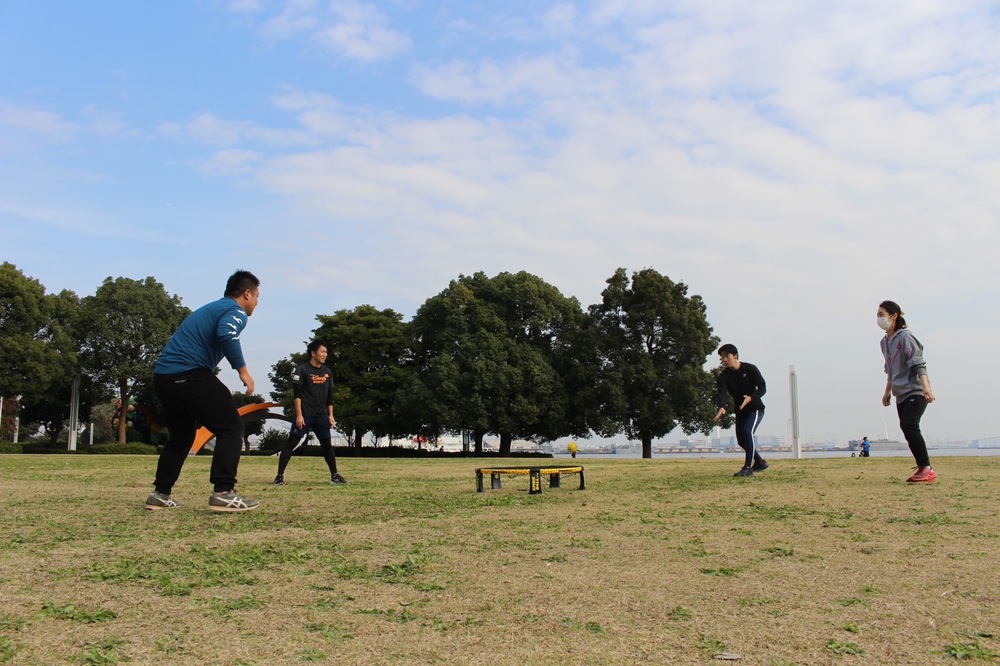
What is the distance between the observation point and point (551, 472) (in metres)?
9.47

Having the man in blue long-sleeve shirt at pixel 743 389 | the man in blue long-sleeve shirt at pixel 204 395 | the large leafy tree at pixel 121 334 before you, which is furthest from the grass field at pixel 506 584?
the large leafy tree at pixel 121 334

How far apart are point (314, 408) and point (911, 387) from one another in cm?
827

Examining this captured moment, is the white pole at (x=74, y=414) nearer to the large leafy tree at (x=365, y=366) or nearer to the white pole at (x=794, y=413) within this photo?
the large leafy tree at (x=365, y=366)

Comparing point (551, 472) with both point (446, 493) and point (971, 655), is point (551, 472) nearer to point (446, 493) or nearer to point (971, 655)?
point (446, 493)

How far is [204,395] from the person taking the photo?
715 centimetres

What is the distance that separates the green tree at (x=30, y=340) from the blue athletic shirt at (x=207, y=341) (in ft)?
164

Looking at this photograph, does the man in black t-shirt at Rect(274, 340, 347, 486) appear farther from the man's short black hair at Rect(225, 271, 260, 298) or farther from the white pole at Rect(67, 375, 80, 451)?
the white pole at Rect(67, 375, 80, 451)

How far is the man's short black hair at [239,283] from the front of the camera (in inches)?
300

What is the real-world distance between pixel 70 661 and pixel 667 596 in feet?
8.63

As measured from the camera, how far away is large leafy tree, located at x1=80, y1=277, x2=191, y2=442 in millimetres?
55562

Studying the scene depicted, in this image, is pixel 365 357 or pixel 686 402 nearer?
pixel 686 402

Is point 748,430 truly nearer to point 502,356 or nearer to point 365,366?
point 502,356

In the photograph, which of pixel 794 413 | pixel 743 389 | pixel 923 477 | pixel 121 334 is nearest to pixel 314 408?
pixel 743 389

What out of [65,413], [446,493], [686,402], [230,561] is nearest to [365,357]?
[686,402]
